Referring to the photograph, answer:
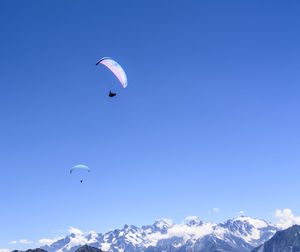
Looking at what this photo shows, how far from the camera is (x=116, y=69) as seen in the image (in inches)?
2272

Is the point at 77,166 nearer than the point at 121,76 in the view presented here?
No

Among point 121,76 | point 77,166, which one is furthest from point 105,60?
point 77,166

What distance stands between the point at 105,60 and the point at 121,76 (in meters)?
5.06

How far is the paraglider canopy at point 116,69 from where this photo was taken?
55.3m

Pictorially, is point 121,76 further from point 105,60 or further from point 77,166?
point 77,166

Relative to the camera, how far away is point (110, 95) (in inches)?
2096

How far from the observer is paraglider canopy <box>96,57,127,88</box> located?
5528 cm

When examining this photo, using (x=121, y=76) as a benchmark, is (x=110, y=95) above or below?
below

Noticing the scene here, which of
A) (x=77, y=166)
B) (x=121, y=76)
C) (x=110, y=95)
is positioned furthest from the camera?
(x=77, y=166)

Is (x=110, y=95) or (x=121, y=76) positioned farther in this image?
(x=121, y=76)

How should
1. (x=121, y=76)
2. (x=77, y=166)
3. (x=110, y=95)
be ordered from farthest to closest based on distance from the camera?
1. (x=77, y=166)
2. (x=121, y=76)
3. (x=110, y=95)

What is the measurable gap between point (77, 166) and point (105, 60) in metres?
31.2

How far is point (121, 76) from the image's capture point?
192 ft

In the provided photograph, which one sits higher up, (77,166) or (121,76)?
(121,76)
